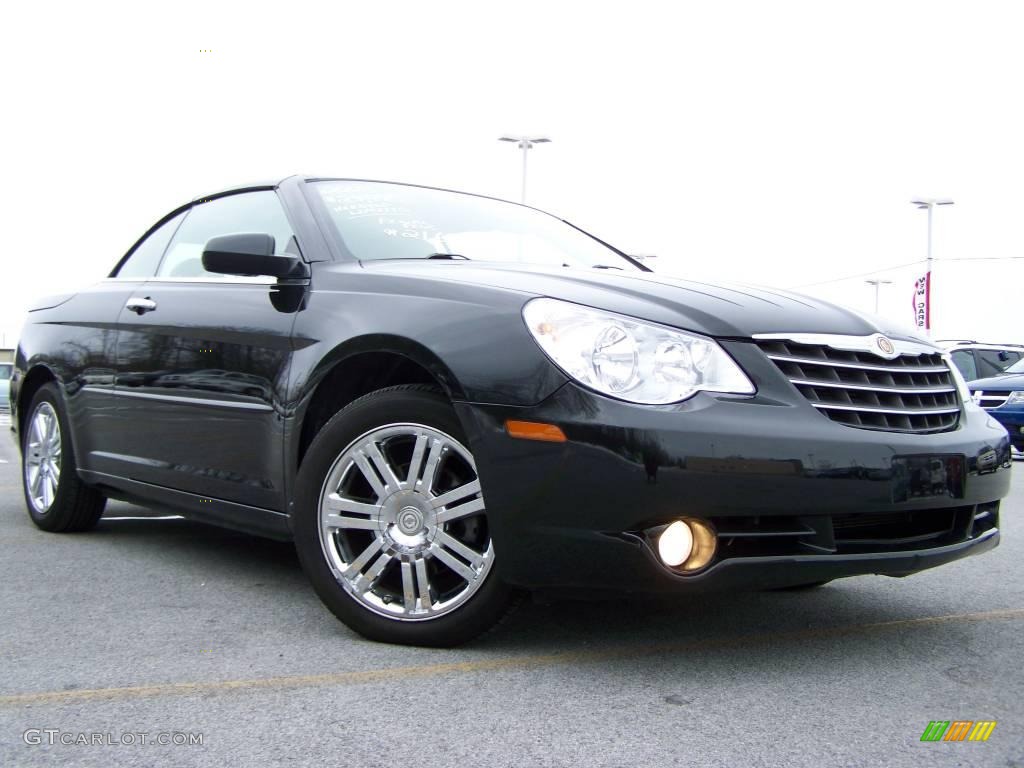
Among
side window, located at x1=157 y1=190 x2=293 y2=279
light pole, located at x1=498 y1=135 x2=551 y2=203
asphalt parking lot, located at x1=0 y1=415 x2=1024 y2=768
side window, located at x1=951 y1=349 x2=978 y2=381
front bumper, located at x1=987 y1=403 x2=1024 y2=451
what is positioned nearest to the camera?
asphalt parking lot, located at x1=0 y1=415 x2=1024 y2=768

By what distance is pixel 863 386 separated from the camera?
10.1 ft

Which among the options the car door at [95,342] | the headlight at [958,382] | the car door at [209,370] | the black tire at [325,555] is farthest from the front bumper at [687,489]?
the car door at [95,342]

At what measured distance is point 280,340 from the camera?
3.67 m

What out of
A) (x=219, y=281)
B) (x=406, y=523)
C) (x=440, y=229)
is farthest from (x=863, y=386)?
(x=219, y=281)

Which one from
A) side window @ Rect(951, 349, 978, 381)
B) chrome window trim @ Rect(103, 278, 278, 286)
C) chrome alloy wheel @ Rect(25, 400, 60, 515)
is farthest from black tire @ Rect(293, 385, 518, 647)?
side window @ Rect(951, 349, 978, 381)

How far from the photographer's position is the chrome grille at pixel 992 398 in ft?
46.6

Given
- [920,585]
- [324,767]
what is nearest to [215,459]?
[324,767]

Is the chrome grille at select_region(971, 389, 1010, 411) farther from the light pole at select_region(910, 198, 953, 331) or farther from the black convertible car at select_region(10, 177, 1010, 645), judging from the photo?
the light pole at select_region(910, 198, 953, 331)

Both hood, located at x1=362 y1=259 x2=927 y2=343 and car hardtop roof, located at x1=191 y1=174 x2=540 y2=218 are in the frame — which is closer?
hood, located at x1=362 y1=259 x2=927 y2=343

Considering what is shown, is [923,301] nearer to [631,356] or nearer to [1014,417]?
[1014,417]

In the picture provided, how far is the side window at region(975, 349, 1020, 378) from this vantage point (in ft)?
61.3

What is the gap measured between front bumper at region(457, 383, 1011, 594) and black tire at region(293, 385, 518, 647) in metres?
0.15

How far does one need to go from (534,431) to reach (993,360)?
1784cm

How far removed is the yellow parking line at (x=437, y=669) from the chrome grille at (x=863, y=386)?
0.72 meters
